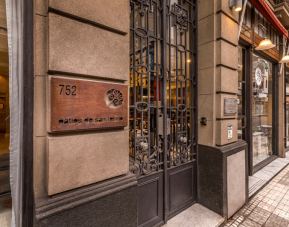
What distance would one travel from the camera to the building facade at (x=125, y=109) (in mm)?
1646

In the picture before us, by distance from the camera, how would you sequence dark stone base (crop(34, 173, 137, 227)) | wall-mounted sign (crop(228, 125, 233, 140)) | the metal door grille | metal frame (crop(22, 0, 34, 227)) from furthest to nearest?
wall-mounted sign (crop(228, 125, 233, 140)) < the metal door grille < metal frame (crop(22, 0, 34, 227)) < dark stone base (crop(34, 173, 137, 227))

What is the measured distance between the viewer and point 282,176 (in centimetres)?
555

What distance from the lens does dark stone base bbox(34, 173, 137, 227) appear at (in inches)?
62.4

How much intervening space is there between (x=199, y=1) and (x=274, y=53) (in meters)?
5.11

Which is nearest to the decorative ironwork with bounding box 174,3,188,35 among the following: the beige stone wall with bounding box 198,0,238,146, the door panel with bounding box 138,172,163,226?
the beige stone wall with bounding box 198,0,238,146

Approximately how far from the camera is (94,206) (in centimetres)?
179

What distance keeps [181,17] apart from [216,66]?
1.33m

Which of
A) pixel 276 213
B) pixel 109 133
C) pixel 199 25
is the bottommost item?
pixel 276 213

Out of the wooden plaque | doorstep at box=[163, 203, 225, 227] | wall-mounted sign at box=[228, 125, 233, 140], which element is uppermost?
the wooden plaque

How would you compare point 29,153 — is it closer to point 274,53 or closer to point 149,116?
point 149,116

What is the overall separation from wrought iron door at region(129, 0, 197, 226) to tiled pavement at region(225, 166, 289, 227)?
109 centimetres

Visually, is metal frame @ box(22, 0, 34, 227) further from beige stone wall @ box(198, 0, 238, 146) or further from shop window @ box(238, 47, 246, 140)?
shop window @ box(238, 47, 246, 140)

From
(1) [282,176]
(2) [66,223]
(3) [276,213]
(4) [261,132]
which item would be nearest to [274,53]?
(4) [261,132]


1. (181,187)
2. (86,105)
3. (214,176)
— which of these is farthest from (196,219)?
(86,105)
